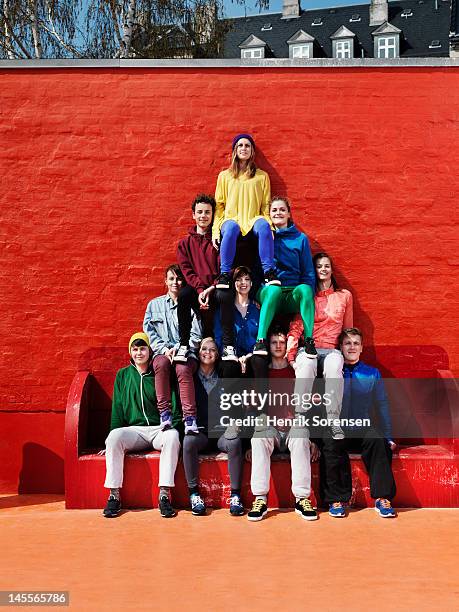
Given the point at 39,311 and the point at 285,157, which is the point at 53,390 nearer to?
the point at 39,311

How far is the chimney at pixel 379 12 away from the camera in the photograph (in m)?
29.6

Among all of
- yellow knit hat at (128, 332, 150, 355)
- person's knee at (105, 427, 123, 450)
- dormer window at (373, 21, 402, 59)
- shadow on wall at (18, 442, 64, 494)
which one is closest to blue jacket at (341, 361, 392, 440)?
yellow knit hat at (128, 332, 150, 355)

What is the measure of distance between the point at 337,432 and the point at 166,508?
1.29m

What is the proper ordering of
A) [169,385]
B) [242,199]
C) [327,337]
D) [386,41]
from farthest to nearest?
[386,41] → [242,199] → [327,337] → [169,385]

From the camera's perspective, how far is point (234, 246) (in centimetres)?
570

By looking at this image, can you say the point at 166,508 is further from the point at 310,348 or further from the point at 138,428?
the point at 310,348

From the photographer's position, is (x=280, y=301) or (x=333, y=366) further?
(x=280, y=301)

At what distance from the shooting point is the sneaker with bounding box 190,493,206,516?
504 centimetres

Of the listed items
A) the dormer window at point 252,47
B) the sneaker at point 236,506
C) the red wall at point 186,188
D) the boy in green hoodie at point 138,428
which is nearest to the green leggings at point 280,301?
the red wall at point 186,188

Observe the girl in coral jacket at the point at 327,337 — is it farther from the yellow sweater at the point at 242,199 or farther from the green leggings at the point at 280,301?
the yellow sweater at the point at 242,199

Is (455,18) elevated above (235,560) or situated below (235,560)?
above

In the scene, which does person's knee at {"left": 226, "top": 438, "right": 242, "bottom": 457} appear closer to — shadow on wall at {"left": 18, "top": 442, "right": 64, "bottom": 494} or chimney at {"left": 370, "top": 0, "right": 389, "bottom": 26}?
shadow on wall at {"left": 18, "top": 442, "right": 64, "bottom": 494}

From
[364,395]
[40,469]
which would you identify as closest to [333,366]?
[364,395]

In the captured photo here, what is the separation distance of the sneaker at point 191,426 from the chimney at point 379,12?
27788 millimetres
